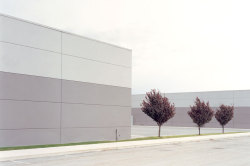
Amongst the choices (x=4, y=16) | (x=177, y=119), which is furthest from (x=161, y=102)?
(x=177, y=119)

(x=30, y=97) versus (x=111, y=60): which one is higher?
(x=111, y=60)

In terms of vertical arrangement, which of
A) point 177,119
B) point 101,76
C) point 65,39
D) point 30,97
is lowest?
point 177,119

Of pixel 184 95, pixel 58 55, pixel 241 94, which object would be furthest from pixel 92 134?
pixel 184 95

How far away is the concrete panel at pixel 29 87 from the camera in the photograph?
19359 mm

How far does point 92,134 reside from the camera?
82.1 feet

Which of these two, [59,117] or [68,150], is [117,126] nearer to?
[59,117]

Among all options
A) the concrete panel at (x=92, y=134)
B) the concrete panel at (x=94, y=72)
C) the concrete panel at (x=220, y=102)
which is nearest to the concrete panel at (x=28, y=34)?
the concrete panel at (x=94, y=72)

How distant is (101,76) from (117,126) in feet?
15.5

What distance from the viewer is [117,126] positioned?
1086 inches

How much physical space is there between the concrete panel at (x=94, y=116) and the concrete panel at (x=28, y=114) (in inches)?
39.3

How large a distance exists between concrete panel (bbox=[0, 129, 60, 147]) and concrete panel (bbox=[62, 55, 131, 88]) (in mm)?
4162

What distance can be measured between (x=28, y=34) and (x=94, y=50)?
244 inches

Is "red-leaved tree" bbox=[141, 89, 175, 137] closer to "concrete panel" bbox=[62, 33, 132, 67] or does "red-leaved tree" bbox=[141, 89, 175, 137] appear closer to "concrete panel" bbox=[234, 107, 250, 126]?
"concrete panel" bbox=[62, 33, 132, 67]

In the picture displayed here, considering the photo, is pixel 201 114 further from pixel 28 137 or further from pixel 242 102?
pixel 242 102
